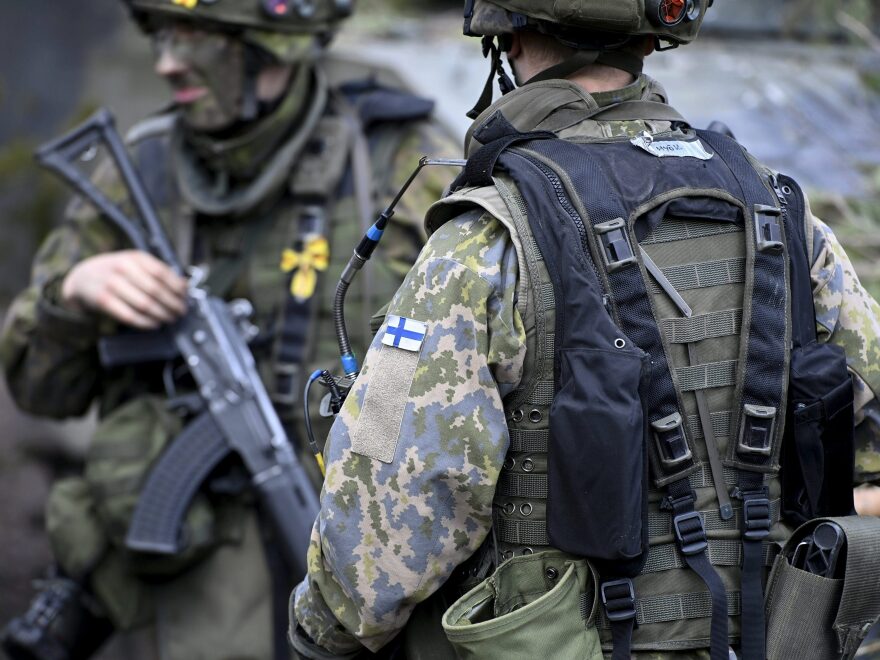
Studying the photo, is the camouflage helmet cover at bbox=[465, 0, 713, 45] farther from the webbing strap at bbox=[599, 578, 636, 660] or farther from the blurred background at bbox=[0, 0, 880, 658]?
the blurred background at bbox=[0, 0, 880, 658]

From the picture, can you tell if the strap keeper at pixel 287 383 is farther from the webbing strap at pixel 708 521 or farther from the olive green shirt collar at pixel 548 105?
the webbing strap at pixel 708 521

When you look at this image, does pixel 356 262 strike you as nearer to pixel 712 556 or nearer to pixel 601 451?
pixel 601 451

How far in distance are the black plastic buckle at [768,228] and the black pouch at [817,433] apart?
17 cm

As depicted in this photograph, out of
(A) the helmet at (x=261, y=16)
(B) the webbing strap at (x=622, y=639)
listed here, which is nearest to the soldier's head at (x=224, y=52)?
(A) the helmet at (x=261, y=16)

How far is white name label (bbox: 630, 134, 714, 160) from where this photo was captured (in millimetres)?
1729

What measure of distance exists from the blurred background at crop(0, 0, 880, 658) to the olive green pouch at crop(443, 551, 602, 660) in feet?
7.80

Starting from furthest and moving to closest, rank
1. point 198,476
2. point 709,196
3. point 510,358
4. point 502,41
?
point 198,476, point 502,41, point 709,196, point 510,358

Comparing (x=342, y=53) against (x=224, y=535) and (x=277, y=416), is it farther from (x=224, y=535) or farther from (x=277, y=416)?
(x=224, y=535)

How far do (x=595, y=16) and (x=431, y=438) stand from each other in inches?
26.1

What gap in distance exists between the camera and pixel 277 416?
321cm

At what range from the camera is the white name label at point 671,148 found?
1.73 meters

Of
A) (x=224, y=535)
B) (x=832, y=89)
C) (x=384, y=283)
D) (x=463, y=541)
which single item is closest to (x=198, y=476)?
(x=224, y=535)

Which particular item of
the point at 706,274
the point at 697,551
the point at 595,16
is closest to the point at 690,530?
the point at 697,551

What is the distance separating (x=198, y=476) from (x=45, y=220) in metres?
1.74
